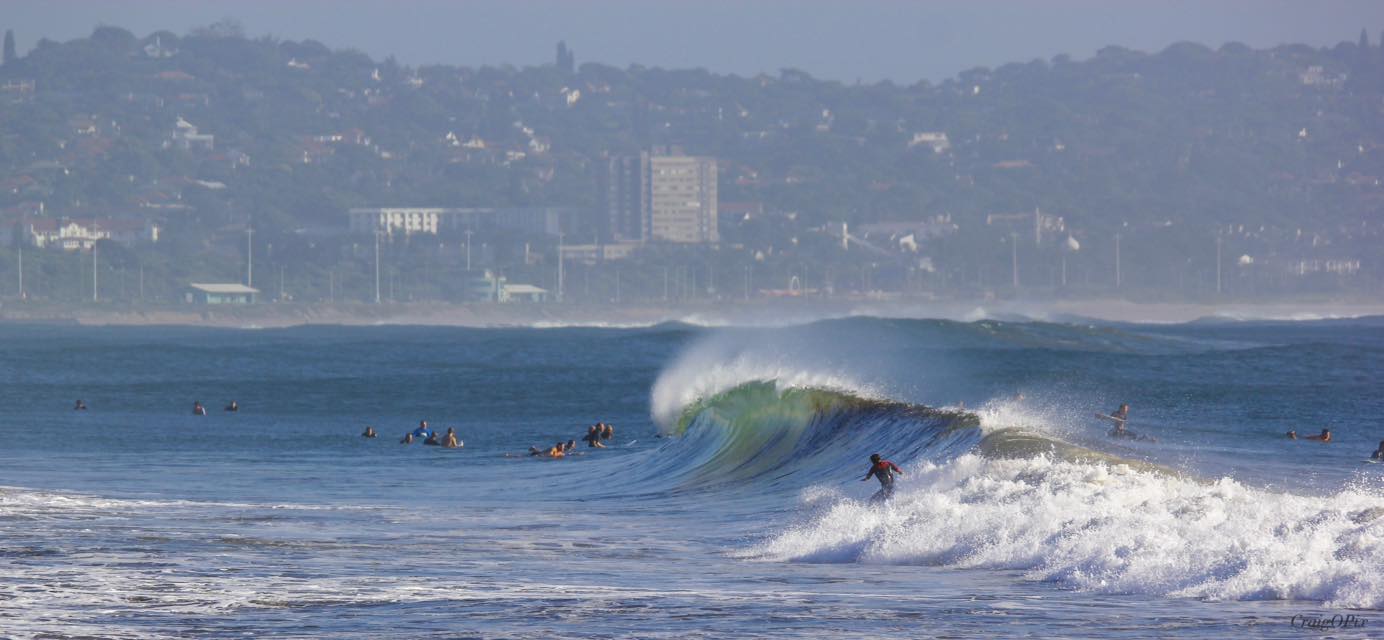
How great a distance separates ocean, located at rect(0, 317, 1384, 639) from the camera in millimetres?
17297

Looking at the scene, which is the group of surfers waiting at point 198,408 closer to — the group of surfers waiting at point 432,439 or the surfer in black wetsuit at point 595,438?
the group of surfers waiting at point 432,439

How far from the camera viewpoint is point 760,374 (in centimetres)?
4844

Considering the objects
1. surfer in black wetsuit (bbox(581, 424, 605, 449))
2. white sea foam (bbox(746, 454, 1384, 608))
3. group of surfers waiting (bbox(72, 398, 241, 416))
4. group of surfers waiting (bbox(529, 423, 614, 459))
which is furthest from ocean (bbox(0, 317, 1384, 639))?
group of surfers waiting (bbox(72, 398, 241, 416))

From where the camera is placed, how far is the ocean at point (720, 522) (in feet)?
56.7

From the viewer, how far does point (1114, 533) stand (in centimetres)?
1994

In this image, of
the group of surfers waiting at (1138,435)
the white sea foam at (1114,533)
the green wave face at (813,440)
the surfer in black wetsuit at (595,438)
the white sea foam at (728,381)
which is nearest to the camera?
the white sea foam at (1114,533)

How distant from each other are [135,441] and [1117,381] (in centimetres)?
3756

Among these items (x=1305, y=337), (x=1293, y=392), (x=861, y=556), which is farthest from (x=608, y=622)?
(x=1305, y=337)

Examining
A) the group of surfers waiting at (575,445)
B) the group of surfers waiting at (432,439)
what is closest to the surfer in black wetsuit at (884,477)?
the group of surfers waiting at (575,445)

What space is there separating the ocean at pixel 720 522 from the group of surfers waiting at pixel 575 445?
47cm

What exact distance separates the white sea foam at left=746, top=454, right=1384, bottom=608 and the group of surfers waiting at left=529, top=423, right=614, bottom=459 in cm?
1601

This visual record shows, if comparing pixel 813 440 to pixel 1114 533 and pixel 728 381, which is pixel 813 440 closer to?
pixel 728 381

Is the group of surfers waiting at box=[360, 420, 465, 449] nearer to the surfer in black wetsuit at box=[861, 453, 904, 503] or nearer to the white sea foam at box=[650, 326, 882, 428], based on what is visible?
the white sea foam at box=[650, 326, 882, 428]

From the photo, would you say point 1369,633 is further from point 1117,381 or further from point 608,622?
point 1117,381
